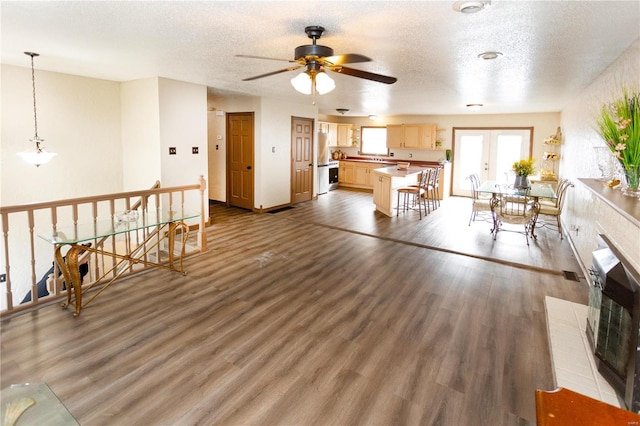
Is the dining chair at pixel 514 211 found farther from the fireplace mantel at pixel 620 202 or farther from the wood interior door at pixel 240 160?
the wood interior door at pixel 240 160

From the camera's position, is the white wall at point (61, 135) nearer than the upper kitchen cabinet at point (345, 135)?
Yes

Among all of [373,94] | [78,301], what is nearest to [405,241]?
[373,94]

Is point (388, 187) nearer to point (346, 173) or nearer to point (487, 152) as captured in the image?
point (487, 152)

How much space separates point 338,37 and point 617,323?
2.95 meters

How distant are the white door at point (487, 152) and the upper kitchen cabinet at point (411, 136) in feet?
2.23

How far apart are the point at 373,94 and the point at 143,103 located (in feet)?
12.8

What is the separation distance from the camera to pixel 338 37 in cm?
323

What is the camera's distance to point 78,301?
323 centimetres

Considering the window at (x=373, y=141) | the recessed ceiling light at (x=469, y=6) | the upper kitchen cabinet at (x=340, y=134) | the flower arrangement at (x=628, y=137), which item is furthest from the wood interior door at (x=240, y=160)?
the flower arrangement at (x=628, y=137)

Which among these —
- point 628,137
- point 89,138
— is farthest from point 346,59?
point 89,138

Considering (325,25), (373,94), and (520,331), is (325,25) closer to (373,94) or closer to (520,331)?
(520,331)

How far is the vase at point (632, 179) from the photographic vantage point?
261cm

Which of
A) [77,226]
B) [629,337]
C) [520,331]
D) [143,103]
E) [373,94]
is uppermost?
[373,94]

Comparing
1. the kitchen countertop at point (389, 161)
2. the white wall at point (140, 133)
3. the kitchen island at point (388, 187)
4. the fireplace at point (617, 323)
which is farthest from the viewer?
the kitchen countertop at point (389, 161)
